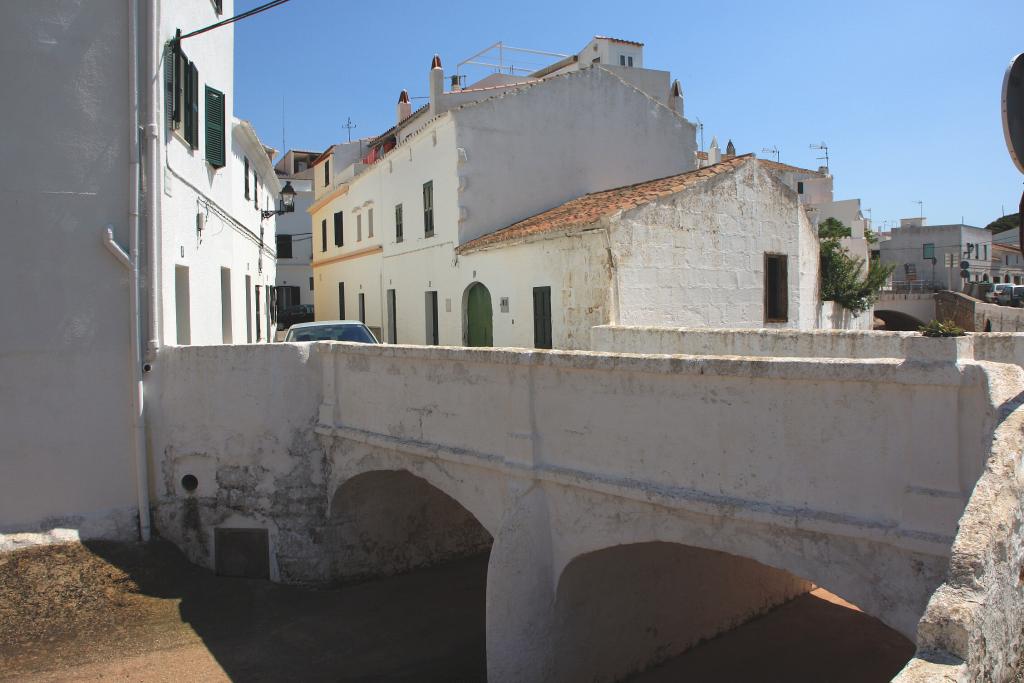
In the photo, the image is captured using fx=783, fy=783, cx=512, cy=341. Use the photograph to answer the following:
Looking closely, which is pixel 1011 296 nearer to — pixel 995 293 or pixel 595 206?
pixel 995 293

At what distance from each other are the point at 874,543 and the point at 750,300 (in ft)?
38.7

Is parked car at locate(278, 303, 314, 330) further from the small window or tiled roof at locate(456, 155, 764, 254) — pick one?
the small window

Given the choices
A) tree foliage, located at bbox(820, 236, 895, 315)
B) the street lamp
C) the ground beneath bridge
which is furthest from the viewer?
tree foliage, located at bbox(820, 236, 895, 315)

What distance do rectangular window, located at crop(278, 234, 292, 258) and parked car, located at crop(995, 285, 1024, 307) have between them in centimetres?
3775

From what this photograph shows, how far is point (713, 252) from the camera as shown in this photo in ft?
51.0

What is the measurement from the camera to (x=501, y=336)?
17.1 metres

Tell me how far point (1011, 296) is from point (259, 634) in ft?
146

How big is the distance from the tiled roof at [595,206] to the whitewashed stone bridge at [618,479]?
4.42 m

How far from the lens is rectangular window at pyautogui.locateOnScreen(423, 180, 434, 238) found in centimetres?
2003

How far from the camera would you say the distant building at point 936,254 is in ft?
164

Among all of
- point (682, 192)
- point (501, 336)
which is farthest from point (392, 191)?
point (682, 192)

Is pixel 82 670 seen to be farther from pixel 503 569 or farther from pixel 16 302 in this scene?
pixel 503 569

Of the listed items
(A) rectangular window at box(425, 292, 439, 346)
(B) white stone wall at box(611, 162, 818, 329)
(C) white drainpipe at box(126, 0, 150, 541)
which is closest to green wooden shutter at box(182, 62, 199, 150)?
(C) white drainpipe at box(126, 0, 150, 541)

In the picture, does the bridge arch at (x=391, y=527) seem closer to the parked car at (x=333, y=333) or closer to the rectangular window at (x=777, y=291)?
the parked car at (x=333, y=333)
